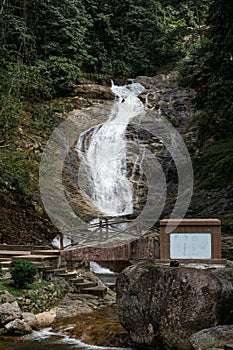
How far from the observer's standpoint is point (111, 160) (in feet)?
87.9

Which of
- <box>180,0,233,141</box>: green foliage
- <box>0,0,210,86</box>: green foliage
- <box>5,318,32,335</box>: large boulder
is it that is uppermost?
<box>0,0,210,86</box>: green foliage

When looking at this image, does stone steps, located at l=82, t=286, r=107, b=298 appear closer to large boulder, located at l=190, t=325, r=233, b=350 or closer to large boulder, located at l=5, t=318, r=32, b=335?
large boulder, located at l=5, t=318, r=32, b=335

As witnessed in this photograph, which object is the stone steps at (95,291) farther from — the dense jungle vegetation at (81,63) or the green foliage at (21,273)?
the dense jungle vegetation at (81,63)

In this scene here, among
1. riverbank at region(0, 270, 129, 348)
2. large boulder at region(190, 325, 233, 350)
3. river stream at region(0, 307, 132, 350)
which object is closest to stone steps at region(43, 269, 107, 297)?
riverbank at region(0, 270, 129, 348)

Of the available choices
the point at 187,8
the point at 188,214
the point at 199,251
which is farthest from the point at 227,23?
the point at 187,8

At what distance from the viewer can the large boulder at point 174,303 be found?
7.91 metres

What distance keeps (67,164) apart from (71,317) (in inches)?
591

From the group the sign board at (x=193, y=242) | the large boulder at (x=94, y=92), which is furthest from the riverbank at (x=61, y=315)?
the large boulder at (x=94, y=92)

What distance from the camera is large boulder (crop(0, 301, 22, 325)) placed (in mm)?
9766

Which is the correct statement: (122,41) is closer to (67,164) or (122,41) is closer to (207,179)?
(67,164)

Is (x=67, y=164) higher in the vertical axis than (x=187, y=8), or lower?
lower

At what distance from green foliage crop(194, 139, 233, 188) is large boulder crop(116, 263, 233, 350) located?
1091cm

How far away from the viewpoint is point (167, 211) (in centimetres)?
1941

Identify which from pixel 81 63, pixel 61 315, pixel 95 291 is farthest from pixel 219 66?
pixel 81 63
